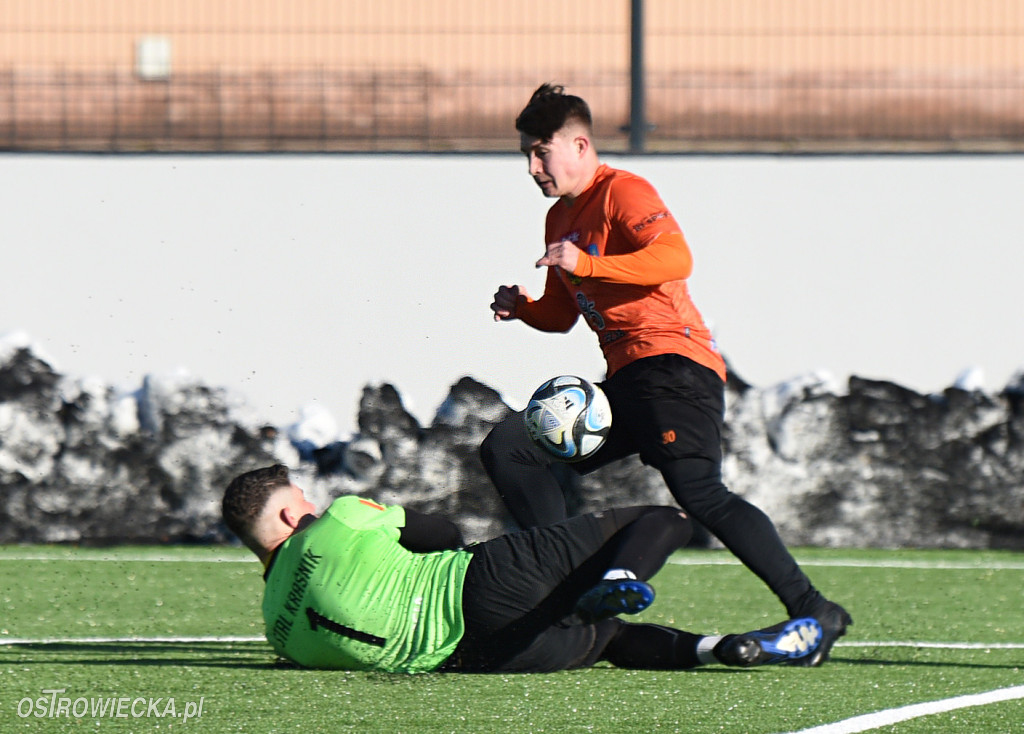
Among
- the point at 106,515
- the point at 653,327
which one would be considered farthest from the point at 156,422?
the point at 653,327

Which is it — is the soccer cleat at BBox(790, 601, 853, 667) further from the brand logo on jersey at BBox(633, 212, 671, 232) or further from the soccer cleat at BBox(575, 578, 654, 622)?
the brand logo on jersey at BBox(633, 212, 671, 232)

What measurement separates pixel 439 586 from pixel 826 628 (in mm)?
1068

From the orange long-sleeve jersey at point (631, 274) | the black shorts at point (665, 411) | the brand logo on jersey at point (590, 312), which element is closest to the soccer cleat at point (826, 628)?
the black shorts at point (665, 411)

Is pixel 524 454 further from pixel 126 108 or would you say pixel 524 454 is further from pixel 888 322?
pixel 126 108

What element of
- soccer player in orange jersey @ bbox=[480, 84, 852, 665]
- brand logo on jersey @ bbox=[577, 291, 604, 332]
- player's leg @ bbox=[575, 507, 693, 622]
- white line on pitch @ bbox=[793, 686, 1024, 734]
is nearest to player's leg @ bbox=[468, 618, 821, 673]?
soccer player in orange jersey @ bbox=[480, 84, 852, 665]

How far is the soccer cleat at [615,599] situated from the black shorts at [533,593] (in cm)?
33

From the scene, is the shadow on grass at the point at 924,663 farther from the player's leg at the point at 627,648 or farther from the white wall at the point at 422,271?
the white wall at the point at 422,271

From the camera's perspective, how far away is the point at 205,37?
971cm

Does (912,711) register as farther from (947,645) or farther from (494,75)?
(494,75)

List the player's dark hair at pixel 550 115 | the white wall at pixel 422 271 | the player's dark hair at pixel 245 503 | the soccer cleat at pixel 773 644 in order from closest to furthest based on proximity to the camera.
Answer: the soccer cleat at pixel 773 644, the player's dark hair at pixel 245 503, the player's dark hair at pixel 550 115, the white wall at pixel 422 271

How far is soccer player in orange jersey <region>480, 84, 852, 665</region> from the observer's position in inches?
181

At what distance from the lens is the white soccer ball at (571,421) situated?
4793 millimetres

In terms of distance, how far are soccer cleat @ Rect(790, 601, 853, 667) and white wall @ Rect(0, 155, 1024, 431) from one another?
4318mm

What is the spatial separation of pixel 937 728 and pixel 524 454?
1.56 m
